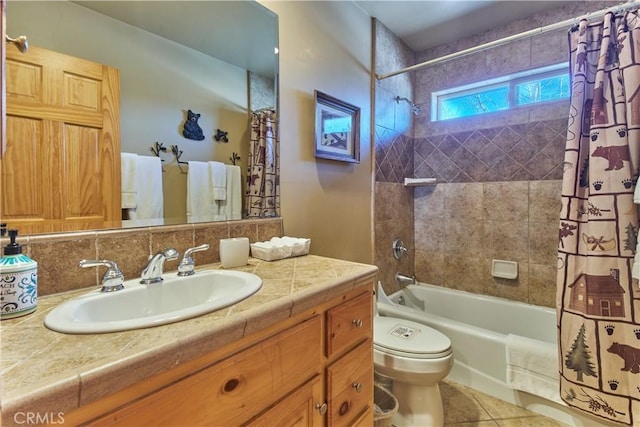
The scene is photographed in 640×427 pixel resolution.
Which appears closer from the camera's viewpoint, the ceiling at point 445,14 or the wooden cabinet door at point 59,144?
the wooden cabinet door at point 59,144

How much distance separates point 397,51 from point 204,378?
257cm

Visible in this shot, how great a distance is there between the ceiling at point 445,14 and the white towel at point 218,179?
4.82 ft

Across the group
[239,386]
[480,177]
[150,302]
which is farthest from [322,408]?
[480,177]

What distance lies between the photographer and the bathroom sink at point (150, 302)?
1.96ft

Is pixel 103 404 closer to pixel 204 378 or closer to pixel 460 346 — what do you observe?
pixel 204 378

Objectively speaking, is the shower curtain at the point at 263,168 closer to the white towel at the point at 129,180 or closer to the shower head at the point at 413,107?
the white towel at the point at 129,180

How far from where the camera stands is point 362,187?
6.63 feet

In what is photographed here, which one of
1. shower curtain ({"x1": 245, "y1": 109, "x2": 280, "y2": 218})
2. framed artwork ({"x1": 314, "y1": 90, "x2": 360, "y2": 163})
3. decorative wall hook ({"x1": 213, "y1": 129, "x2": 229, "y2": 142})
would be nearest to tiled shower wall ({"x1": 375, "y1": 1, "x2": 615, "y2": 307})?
framed artwork ({"x1": 314, "y1": 90, "x2": 360, "y2": 163})

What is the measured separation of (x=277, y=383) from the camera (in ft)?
2.36

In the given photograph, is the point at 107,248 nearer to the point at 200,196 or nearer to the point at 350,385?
the point at 200,196

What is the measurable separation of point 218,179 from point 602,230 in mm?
1729

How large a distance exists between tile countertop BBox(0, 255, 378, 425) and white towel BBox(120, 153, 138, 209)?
0.33 meters

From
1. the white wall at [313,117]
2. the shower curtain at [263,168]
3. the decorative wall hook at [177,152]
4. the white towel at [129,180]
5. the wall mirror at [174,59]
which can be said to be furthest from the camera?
the white wall at [313,117]

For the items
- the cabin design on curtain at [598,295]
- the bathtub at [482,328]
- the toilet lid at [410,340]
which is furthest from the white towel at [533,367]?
the toilet lid at [410,340]
